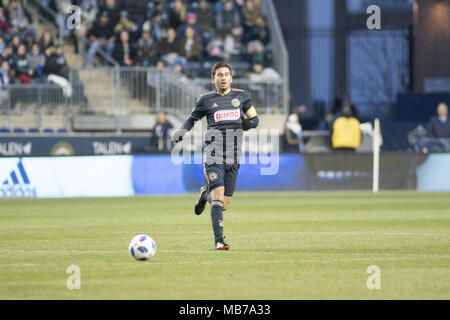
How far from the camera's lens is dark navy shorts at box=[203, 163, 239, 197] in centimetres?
1206

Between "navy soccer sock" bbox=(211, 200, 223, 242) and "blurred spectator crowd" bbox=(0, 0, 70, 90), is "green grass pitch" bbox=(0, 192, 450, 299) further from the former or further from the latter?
"blurred spectator crowd" bbox=(0, 0, 70, 90)

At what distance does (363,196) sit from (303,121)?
34.1ft

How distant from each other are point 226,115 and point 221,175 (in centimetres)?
77

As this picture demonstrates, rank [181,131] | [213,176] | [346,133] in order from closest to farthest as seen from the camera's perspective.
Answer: [213,176]
[181,131]
[346,133]

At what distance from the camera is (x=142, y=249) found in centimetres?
1072

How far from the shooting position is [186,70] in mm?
31422

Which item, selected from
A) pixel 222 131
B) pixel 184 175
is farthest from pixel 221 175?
pixel 184 175

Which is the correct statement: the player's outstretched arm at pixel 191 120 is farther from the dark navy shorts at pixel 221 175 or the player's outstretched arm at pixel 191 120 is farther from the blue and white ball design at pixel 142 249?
the blue and white ball design at pixel 142 249

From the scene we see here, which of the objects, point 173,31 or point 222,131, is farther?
point 173,31

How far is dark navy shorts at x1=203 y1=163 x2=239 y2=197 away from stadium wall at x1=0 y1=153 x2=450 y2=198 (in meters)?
13.1

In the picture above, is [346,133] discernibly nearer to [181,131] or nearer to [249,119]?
[249,119]

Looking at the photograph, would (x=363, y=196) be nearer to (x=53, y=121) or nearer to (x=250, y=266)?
(x=53, y=121)

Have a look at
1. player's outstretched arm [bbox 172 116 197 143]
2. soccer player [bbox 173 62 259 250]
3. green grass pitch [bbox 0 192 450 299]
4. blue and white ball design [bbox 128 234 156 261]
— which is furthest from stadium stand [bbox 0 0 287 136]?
blue and white ball design [bbox 128 234 156 261]
